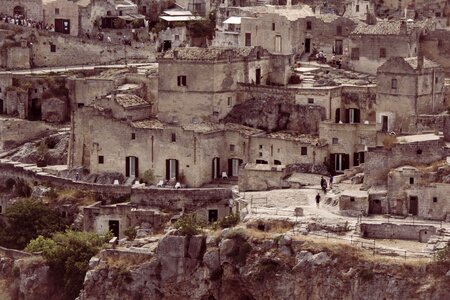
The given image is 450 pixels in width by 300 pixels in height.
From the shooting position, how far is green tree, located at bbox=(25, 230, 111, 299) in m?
72.1

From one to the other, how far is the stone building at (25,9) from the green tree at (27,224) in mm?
22597

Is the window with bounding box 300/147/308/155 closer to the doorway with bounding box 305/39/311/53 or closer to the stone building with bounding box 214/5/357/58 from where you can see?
the stone building with bounding box 214/5/357/58

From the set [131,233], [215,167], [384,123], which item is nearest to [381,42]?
[384,123]

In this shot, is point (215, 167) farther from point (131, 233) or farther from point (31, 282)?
point (31, 282)

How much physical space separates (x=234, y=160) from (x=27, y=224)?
35.5ft

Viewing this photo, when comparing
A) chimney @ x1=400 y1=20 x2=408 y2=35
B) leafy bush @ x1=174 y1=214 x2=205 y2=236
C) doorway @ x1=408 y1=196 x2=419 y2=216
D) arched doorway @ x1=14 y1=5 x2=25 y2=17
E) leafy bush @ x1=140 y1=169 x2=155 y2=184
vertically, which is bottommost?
leafy bush @ x1=174 y1=214 x2=205 y2=236

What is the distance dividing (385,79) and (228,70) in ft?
29.1

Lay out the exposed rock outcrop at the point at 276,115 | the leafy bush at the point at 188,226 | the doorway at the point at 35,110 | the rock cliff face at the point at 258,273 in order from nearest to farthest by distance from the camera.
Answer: the rock cliff face at the point at 258,273 → the leafy bush at the point at 188,226 → the exposed rock outcrop at the point at 276,115 → the doorway at the point at 35,110

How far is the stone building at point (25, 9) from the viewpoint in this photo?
3821 inches

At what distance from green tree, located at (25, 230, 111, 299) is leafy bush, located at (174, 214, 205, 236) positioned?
4341 millimetres

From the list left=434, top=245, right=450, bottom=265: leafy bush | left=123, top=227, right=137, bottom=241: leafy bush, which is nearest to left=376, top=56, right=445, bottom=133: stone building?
left=434, top=245, right=450, bottom=265: leafy bush

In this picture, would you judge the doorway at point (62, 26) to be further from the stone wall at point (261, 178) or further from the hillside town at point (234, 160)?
the stone wall at point (261, 178)

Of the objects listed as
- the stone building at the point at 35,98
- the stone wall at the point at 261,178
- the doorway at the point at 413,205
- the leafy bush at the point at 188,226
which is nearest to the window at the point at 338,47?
the stone wall at the point at 261,178

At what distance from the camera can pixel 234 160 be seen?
78.9 metres
